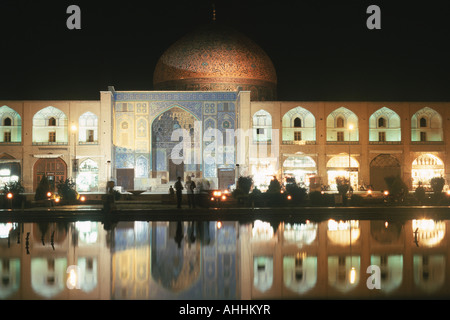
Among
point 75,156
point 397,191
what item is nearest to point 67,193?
point 397,191

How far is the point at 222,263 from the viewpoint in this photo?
7.24m

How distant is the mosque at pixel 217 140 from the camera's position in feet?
90.5

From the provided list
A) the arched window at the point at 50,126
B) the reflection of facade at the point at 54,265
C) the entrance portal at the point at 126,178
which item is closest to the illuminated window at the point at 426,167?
the entrance portal at the point at 126,178

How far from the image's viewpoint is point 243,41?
30.9 m

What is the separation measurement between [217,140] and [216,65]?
3.93 meters

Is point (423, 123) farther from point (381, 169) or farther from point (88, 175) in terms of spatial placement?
point (88, 175)

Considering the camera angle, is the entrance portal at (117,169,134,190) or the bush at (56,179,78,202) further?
the entrance portal at (117,169,134,190)

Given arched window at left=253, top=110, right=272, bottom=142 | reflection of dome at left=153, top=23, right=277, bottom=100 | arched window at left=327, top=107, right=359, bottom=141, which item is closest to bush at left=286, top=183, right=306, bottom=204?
arched window at left=253, top=110, right=272, bottom=142

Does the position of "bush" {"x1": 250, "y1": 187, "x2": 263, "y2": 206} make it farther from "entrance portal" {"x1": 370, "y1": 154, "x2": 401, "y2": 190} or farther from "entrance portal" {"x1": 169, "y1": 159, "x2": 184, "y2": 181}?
"entrance portal" {"x1": 169, "y1": 159, "x2": 184, "y2": 181}

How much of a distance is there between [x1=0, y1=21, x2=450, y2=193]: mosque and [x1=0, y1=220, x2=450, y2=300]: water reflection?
16163 millimetres

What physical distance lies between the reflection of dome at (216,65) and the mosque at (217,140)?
1314mm

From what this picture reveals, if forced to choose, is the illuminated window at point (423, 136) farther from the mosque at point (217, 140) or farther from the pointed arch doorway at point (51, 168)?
the pointed arch doorway at point (51, 168)

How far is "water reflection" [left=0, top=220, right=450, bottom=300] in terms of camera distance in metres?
5.62

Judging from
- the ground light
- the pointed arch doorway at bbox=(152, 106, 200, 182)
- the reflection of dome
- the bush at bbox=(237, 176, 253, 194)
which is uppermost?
the reflection of dome
